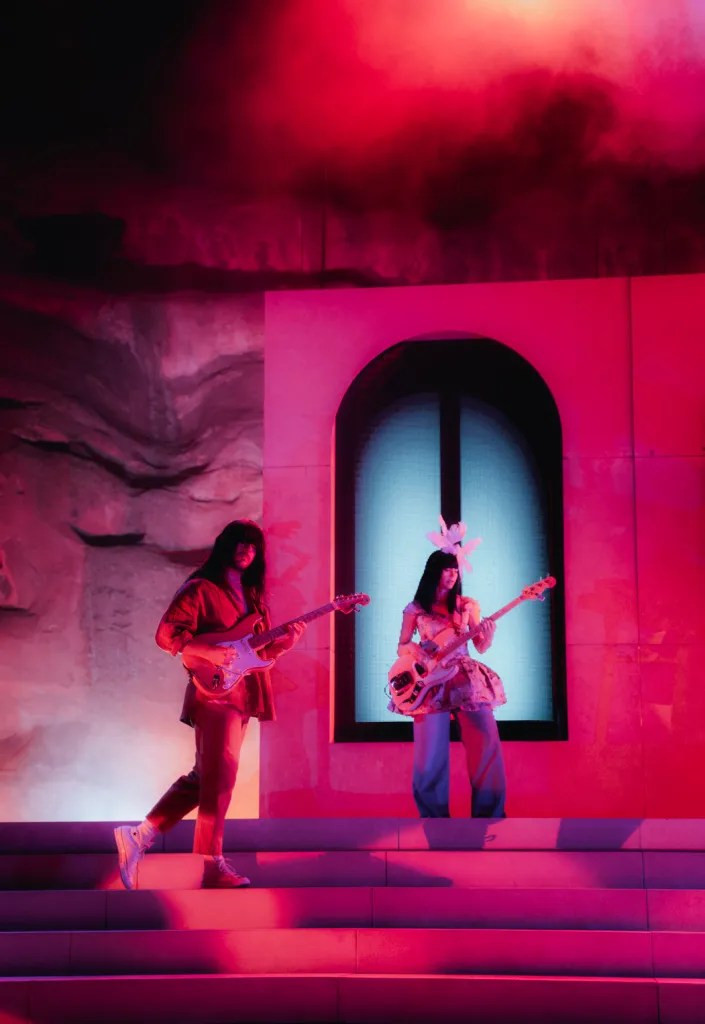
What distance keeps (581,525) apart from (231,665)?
Result: 412 cm

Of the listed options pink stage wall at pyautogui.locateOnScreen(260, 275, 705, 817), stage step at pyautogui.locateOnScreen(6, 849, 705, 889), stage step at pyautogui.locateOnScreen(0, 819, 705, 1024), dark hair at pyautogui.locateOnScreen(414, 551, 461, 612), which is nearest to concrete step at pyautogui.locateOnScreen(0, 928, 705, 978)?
stage step at pyautogui.locateOnScreen(0, 819, 705, 1024)

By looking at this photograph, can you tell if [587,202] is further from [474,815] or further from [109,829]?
[109,829]

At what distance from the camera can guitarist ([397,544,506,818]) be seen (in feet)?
25.8

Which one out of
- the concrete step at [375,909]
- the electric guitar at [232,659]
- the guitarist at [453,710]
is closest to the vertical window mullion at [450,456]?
the guitarist at [453,710]

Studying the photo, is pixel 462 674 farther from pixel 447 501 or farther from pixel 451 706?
pixel 447 501

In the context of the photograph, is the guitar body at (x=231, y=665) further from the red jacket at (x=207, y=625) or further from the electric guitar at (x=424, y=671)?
the electric guitar at (x=424, y=671)

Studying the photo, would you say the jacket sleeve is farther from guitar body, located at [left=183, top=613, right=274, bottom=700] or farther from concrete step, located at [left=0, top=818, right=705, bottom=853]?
concrete step, located at [left=0, top=818, right=705, bottom=853]

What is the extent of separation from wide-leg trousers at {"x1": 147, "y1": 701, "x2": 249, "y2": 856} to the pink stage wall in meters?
3.15

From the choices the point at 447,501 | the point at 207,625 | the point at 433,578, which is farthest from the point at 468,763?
the point at 447,501

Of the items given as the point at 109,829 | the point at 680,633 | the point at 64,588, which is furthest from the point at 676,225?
the point at 109,829

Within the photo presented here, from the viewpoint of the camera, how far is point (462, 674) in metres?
8.00

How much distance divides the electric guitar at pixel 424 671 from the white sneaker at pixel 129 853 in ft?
6.92

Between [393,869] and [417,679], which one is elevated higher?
[417,679]

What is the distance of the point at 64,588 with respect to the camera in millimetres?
10250
